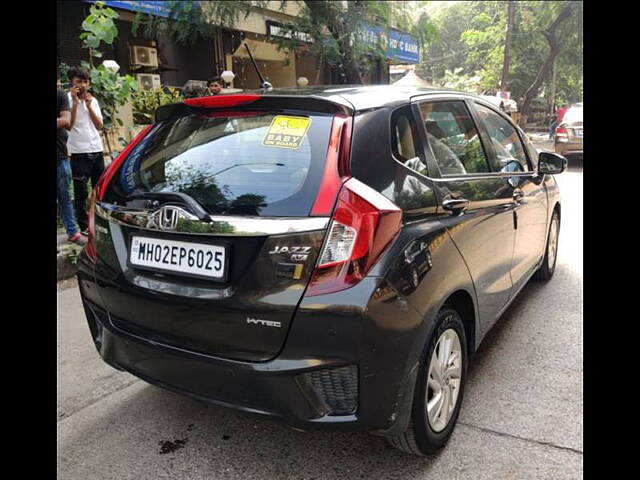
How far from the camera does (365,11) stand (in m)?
10.1

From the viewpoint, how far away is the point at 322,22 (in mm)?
10125

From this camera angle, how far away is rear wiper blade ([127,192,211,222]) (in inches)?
78.3

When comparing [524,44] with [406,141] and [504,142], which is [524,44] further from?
[406,141]

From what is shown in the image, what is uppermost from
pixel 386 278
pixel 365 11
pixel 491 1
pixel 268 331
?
pixel 491 1

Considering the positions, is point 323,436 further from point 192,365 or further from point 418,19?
point 418,19

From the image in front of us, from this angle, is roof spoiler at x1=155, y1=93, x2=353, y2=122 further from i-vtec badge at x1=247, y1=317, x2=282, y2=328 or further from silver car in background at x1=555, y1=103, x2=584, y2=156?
silver car in background at x1=555, y1=103, x2=584, y2=156

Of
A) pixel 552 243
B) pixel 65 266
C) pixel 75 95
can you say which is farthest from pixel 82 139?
pixel 552 243

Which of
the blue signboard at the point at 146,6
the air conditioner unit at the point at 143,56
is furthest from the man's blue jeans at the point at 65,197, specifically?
the air conditioner unit at the point at 143,56

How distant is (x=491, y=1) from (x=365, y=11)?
2209cm

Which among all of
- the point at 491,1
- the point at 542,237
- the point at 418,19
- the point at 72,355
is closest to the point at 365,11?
the point at 418,19

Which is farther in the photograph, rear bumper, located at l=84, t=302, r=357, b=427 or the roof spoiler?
the roof spoiler

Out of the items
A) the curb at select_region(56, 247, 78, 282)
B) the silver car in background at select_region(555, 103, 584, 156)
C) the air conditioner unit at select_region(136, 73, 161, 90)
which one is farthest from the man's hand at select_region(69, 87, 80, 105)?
the silver car in background at select_region(555, 103, 584, 156)

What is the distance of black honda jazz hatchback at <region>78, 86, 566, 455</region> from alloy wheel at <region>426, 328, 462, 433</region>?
0.01 meters

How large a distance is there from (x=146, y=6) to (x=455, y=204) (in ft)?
30.0
